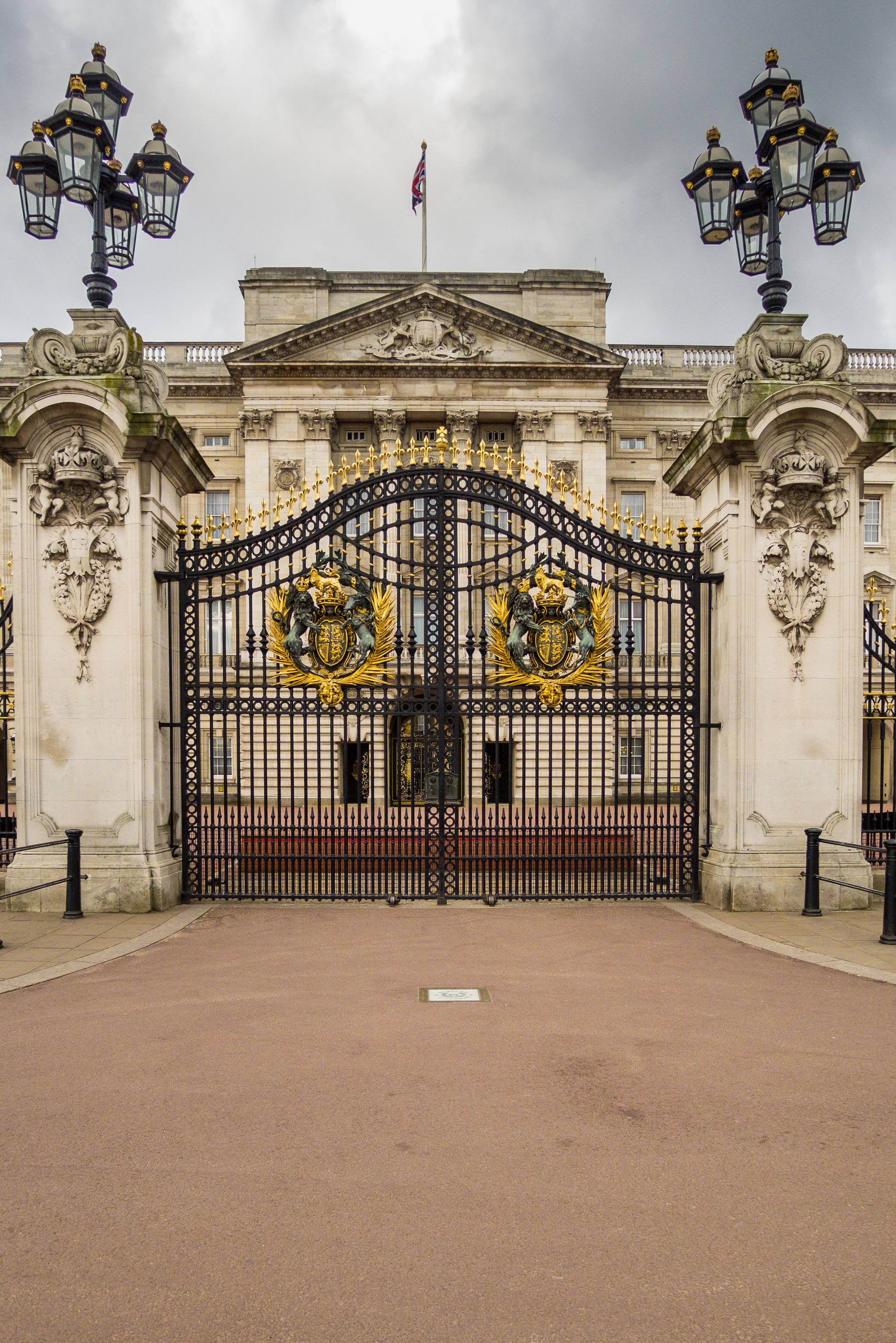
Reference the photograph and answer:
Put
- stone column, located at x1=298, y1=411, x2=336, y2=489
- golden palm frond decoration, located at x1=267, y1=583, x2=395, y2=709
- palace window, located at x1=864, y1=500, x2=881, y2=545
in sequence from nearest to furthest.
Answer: golden palm frond decoration, located at x1=267, y1=583, x2=395, y2=709 < stone column, located at x1=298, y1=411, x2=336, y2=489 < palace window, located at x1=864, y1=500, x2=881, y2=545

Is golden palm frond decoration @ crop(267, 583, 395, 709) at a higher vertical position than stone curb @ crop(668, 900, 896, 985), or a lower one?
higher

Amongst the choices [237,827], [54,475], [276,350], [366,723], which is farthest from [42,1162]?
[276,350]

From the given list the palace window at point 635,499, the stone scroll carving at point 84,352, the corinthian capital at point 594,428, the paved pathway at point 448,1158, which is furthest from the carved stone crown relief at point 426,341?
the paved pathway at point 448,1158

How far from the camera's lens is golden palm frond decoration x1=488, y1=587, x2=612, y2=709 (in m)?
10.8

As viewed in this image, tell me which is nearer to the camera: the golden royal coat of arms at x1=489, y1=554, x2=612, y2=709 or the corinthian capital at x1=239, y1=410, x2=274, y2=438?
the golden royal coat of arms at x1=489, y1=554, x2=612, y2=709

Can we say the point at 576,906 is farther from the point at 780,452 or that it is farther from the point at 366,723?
the point at 366,723

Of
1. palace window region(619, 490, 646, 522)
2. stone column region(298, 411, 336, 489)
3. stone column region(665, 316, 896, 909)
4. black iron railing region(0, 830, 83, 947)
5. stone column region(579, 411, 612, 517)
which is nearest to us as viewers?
black iron railing region(0, 830, 83, 947)

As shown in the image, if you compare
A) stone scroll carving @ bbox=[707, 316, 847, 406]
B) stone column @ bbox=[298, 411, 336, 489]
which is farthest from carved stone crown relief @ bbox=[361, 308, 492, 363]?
stone scroll carving @ bbox=[707, 316, 847, 406]

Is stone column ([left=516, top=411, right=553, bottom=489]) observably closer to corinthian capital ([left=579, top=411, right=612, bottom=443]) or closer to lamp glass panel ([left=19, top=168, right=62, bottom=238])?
corinthian capital ([left=579, top=411, right=612, bottom=443])

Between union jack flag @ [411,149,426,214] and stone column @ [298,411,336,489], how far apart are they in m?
9.22

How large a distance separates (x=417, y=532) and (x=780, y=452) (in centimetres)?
1907

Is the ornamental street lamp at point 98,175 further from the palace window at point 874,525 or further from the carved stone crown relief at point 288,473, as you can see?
the palace window at point 874,525

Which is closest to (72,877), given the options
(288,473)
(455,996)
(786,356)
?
(455,996)

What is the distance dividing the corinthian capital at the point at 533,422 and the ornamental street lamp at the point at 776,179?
2612cm
